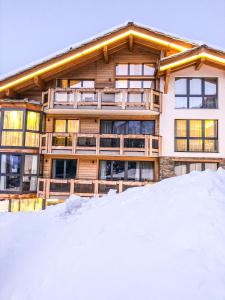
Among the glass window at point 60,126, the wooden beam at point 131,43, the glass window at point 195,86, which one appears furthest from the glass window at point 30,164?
the glass window at point 195,86

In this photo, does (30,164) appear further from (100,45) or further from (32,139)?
(100,45)

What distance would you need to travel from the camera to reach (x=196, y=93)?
16.0m

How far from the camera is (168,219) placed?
5.64 metres

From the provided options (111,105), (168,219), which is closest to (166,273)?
(168,219)

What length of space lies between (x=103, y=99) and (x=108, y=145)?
111 inches

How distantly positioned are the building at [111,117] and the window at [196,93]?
63 mm

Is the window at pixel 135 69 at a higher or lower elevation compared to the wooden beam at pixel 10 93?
higher

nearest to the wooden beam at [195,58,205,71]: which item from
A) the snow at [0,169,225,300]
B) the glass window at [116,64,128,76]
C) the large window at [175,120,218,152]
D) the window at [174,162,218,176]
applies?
the large window at [175,120,218,152]

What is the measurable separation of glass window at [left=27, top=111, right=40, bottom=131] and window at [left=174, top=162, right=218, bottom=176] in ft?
29.9

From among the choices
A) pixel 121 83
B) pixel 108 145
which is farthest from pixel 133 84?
pixel 108 145

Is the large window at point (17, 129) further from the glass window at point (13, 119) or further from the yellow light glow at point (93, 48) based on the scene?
the yellow light glow at point (93, 48)

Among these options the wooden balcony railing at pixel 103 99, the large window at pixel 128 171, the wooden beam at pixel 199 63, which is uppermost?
the wooden beam at pixel 199 63

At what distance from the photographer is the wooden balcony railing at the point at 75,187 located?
1411 cm

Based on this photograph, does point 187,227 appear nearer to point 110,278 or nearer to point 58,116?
point 110,278
